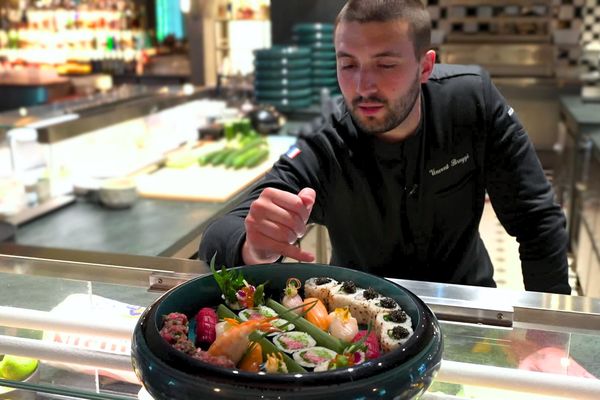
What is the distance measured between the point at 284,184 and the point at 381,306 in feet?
2.36

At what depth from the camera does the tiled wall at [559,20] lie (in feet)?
18.2

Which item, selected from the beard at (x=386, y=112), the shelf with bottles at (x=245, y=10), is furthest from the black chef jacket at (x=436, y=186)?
the shelf with bottles at (x=245, y=10)

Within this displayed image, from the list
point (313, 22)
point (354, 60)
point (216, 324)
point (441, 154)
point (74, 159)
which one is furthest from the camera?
point (313, 22)

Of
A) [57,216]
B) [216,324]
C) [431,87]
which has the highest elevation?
[431,87]

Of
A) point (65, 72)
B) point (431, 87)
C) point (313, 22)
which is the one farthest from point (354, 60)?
point (65, 72)

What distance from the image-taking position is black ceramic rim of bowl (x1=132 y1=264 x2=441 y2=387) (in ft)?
1.75

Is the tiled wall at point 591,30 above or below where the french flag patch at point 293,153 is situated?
above

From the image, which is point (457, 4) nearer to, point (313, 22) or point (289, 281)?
point (313, 22)

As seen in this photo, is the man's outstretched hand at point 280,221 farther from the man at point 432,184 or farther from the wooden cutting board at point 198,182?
the wooden cutting board at point 198,182

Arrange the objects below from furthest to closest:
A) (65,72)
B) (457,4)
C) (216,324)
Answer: (65,72) → (457,4) → (216,324)

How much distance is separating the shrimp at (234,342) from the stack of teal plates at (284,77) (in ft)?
10.2

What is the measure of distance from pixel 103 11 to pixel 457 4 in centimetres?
507

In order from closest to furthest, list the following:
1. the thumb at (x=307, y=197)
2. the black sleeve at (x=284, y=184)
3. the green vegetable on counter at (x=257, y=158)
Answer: the thumb at (x=307, y=197)
the black sleeve at (x=284, y=184)
the green vegetable on counter at (x=257, y=158)

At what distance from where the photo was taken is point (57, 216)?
2.41m
